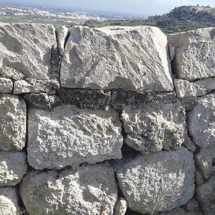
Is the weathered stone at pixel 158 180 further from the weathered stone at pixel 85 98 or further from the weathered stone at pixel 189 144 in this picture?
the weathered stone at pixel 85 98

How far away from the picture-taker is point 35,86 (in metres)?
3.80

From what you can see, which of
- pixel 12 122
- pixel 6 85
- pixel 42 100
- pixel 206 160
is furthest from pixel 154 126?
pixel 6 85

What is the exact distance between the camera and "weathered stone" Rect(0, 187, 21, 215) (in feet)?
12.7

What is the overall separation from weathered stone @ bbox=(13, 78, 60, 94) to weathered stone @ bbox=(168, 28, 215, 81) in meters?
1.35

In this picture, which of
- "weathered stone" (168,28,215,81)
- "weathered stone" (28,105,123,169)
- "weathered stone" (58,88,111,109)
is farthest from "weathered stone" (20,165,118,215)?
"weathered stone" (168,28,215,81)

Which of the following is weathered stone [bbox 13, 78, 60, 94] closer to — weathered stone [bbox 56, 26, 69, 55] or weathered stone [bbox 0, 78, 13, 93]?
weathered stone [bbox 0, 78, 13, 93]

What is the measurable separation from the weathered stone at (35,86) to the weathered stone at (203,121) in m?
1.54

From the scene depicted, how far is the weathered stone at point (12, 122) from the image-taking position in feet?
12.4

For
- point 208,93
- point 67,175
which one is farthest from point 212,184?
point 67,175

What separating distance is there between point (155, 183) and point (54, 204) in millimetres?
1096

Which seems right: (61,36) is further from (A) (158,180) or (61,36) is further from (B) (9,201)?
(A) (158,180)

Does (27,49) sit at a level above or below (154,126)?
above

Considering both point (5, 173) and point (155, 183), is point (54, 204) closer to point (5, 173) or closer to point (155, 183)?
point (5, 173)

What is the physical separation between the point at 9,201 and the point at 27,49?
1.48 metres
